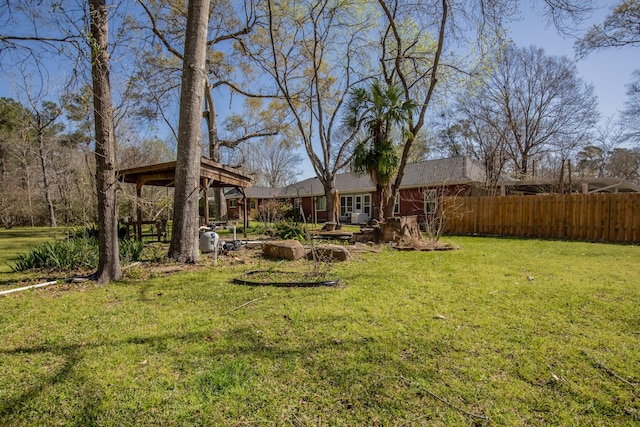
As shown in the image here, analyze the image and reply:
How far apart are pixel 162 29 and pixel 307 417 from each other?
15061mm

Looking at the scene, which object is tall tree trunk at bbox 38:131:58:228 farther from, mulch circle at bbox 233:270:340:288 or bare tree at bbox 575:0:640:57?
bare tree at bbox 575:0:640:57

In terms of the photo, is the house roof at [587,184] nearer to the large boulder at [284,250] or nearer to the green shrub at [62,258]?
the large boulder at [284,250]

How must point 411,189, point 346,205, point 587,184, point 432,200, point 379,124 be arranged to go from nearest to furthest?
point 379,124, point 587,184, point 432,200, point 411,189, point 346,205

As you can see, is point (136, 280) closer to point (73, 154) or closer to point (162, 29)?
point (162, 29)

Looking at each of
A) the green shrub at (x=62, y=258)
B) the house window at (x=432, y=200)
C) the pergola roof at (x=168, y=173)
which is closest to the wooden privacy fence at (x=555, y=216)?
the house window at (x=432, y=200)

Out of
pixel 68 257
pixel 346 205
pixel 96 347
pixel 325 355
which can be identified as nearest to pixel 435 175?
pixel 346 205

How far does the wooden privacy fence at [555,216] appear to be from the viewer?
920 centimetres

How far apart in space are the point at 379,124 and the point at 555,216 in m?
6.64

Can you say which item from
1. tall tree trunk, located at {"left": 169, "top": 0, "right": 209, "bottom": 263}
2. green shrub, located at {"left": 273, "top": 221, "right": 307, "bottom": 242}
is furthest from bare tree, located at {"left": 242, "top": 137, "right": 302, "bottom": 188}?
tall tree trunk, located at {"left": 169, "top": 0, "right": 209, "bottom": 263}

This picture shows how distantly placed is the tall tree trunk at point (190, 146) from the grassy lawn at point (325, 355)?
4.99 feet

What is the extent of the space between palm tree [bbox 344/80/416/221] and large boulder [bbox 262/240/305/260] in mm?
5771

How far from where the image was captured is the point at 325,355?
7.58 ft

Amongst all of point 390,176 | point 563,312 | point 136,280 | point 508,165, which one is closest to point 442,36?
point 390,176

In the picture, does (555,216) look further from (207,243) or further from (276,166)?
(276,166)
